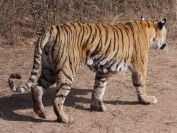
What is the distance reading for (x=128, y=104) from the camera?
6613 millimetres

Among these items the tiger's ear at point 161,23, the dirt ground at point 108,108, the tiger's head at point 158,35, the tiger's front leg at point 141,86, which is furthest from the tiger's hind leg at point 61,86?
the tiger's ear at point 161,23

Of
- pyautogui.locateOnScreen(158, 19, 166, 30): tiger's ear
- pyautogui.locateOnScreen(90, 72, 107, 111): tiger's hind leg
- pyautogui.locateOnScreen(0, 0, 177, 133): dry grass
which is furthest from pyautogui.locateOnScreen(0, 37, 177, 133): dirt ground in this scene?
pyautogui.locateOnScreen(158, 19, 166, 30): tiger's ear

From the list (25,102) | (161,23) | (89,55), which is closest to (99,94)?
(89,55)

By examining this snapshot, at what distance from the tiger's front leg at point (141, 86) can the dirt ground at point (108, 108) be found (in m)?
0.09

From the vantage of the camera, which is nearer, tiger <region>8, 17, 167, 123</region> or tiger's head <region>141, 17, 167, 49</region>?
tiger <region>8, 17, 167, 123</region>

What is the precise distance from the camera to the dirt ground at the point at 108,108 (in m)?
5.77

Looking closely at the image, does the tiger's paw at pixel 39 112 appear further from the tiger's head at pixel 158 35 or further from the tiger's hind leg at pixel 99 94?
the tiger's head at pixel 158 35

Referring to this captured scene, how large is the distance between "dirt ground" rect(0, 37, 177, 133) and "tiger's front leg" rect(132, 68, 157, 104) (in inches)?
3.4

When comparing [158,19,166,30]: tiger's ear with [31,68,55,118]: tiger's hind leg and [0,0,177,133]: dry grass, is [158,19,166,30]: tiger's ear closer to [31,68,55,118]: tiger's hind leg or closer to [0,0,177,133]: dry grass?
[0,0,177,133]: dry grass

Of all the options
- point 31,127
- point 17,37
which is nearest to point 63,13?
point 17,37

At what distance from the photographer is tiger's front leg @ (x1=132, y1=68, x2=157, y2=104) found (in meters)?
6.42

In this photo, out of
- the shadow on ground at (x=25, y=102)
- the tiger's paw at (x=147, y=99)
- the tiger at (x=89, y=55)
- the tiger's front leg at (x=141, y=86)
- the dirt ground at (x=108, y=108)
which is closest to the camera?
the tiger at (x=89, y=55)

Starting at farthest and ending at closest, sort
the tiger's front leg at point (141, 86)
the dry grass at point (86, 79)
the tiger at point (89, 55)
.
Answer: the tiger's front leg at point (141, 86)
the dry grass at point (86, 79)
the tiger at point (89, 55)

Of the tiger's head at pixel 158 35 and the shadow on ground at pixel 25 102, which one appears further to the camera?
the tiger's head at pixel 158 35
